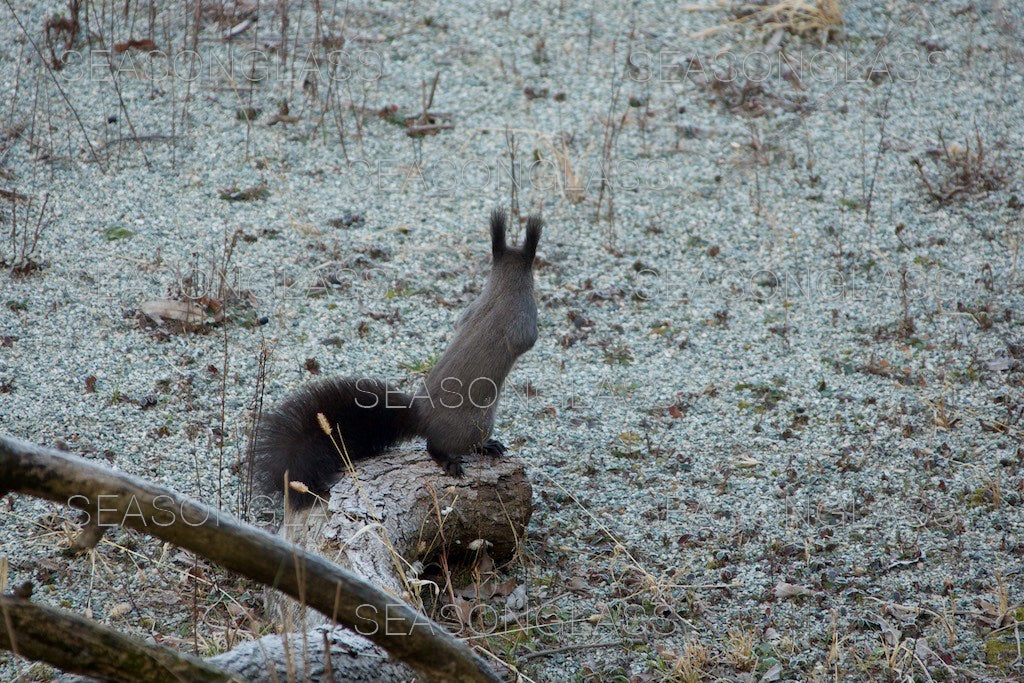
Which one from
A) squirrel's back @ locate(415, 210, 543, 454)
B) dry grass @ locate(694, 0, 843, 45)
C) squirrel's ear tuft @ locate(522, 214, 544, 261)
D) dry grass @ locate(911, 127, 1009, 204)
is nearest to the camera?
squirrel's back @ locate(415, 210, 543, 454)

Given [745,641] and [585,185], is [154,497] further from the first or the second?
[585,185]

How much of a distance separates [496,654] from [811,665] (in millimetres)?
1084

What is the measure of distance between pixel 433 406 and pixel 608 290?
6.74 feet

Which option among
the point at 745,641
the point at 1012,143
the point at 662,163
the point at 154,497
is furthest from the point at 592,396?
the point at 1012,143

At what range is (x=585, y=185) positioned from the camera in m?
6.57

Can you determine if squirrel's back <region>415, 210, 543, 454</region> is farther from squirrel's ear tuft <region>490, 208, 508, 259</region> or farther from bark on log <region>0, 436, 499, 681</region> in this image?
bark on log <region>0, 436, 499, 681</region>

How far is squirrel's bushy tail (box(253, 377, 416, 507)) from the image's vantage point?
3695mm

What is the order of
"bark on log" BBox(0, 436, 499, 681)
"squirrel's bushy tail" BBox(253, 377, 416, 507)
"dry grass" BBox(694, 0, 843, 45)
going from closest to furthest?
"bark on log" BBox(0, 436, 499, 681) → "squirrel's bushy tail" BBox(253, 377, 416, 507) → "dry grass" BBox(694, 0, 843, 45)

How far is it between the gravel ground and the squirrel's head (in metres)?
0.92

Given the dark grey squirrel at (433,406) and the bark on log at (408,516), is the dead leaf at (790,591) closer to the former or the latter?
the bark on log at (408,516)

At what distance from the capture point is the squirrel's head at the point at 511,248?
416 cm

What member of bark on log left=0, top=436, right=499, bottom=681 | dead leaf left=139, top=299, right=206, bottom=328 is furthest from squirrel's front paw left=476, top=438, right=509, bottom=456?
dead leaf left=139, top=299, right=206, bottom=328

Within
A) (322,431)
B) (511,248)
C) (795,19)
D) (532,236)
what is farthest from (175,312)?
(795,19)

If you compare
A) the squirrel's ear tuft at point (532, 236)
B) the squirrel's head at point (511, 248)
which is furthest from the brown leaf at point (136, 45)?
the squirrel's ear tuft at point (532, 236)
